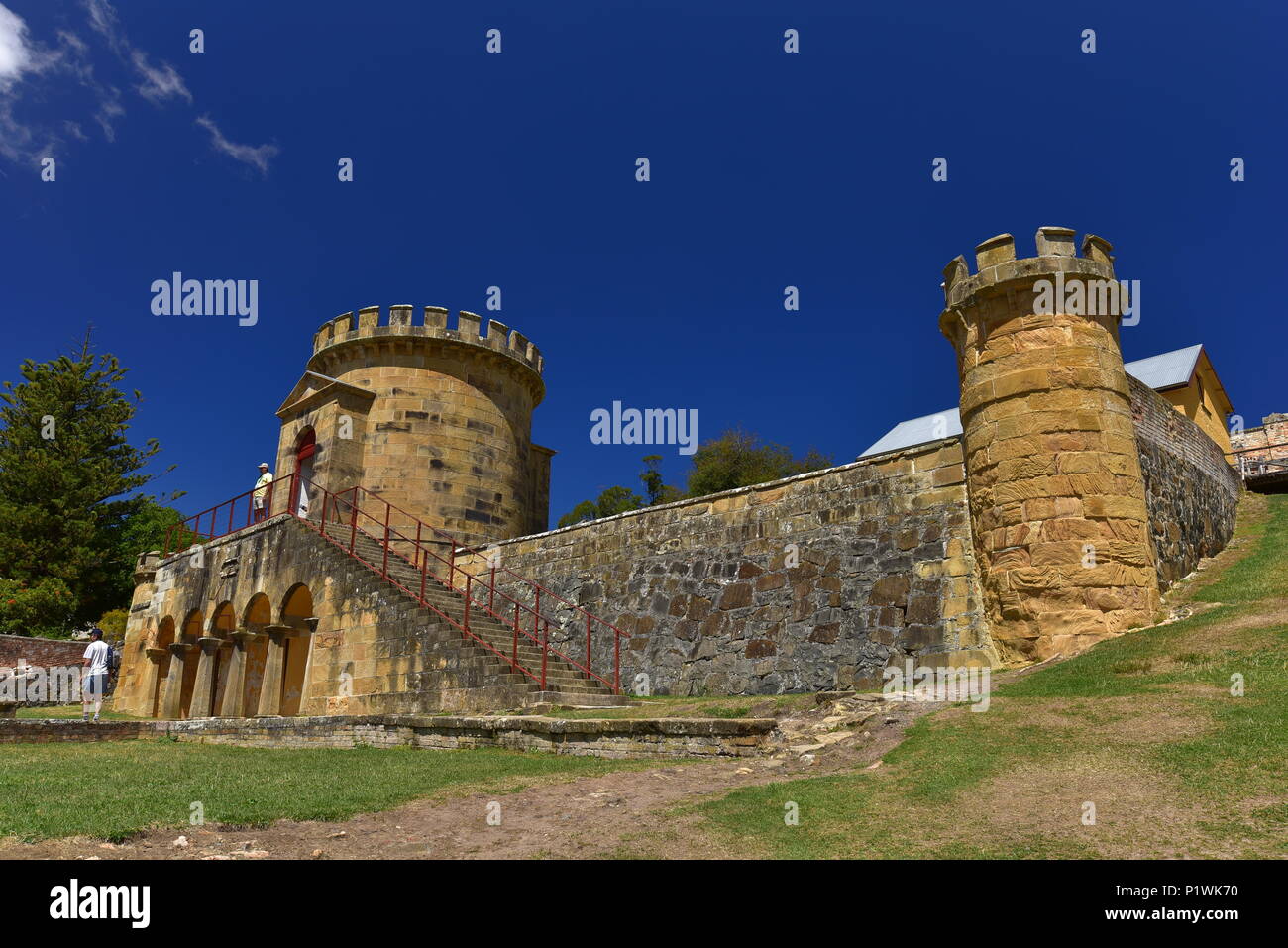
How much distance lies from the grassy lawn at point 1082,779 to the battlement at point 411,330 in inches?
700

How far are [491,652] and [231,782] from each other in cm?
640

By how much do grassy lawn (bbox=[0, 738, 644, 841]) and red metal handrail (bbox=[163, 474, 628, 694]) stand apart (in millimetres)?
3772

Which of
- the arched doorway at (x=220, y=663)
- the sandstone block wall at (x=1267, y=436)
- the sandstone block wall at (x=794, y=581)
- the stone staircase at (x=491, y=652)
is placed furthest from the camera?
the sandstone block wall at (x=1267, y=436)

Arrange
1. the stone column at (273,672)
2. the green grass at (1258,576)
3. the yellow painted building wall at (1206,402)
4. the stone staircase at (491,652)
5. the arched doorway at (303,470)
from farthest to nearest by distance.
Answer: the yellow painted building wall at (1206,402)
the arched doorway at (303,470)
the stone column at (273,672)
the stone staircase at (491,652)
the green grass at (1258,576)

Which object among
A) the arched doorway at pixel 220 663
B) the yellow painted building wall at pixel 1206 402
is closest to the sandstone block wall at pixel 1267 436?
the yellow painted building wall at pixel 1206 402

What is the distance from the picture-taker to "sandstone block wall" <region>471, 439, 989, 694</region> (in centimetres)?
1228

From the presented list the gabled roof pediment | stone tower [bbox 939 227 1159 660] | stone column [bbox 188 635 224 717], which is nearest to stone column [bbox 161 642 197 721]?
stone column [bbox 188 635 224 717]

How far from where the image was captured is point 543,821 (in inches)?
233

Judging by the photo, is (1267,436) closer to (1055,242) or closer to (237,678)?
(1055,242)

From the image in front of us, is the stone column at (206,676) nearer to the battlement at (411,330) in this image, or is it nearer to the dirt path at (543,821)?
the battlement at (411,330)

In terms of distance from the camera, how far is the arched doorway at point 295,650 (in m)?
18.5
